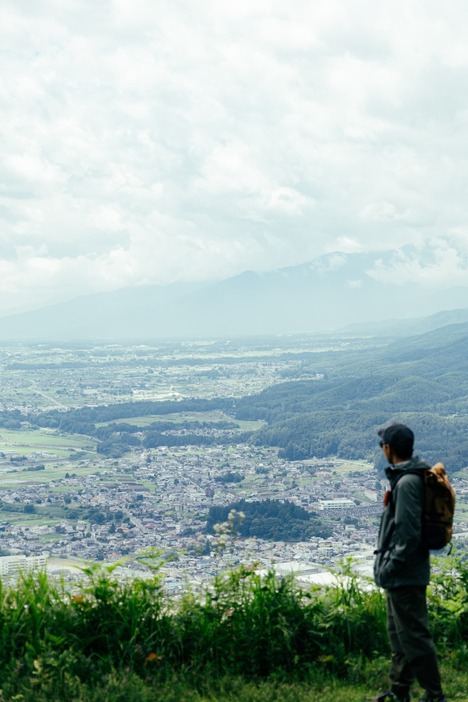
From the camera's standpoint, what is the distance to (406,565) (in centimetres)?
434

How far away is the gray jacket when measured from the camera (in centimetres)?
425

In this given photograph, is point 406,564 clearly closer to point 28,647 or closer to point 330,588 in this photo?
point 330,588

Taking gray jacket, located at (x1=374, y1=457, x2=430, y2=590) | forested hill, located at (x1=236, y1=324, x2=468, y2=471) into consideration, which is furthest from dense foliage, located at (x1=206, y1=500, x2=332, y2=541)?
gray jacket, located at (x1=374, y1=457, x2=430, y2=590)

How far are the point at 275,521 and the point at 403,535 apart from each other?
76.3ft

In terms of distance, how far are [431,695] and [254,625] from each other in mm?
1263

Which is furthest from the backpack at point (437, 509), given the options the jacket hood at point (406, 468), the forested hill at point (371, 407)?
the forested hill at point (371, 407)

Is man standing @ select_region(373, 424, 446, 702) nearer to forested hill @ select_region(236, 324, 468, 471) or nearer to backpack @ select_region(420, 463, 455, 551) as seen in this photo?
backpack @ select_region(420, 463, 455, 551)

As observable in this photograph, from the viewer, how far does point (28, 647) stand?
4566mm

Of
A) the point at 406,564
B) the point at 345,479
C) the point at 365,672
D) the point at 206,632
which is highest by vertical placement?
the point at 406,564

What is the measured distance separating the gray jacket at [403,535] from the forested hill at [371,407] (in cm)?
3080

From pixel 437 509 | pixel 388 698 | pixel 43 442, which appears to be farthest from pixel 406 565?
pixel 43 442

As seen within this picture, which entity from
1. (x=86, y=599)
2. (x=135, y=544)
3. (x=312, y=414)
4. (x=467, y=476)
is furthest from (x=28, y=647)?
(x=312, y=414)

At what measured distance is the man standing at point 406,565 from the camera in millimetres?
4262

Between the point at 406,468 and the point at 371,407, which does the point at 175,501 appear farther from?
the point at 371,407
